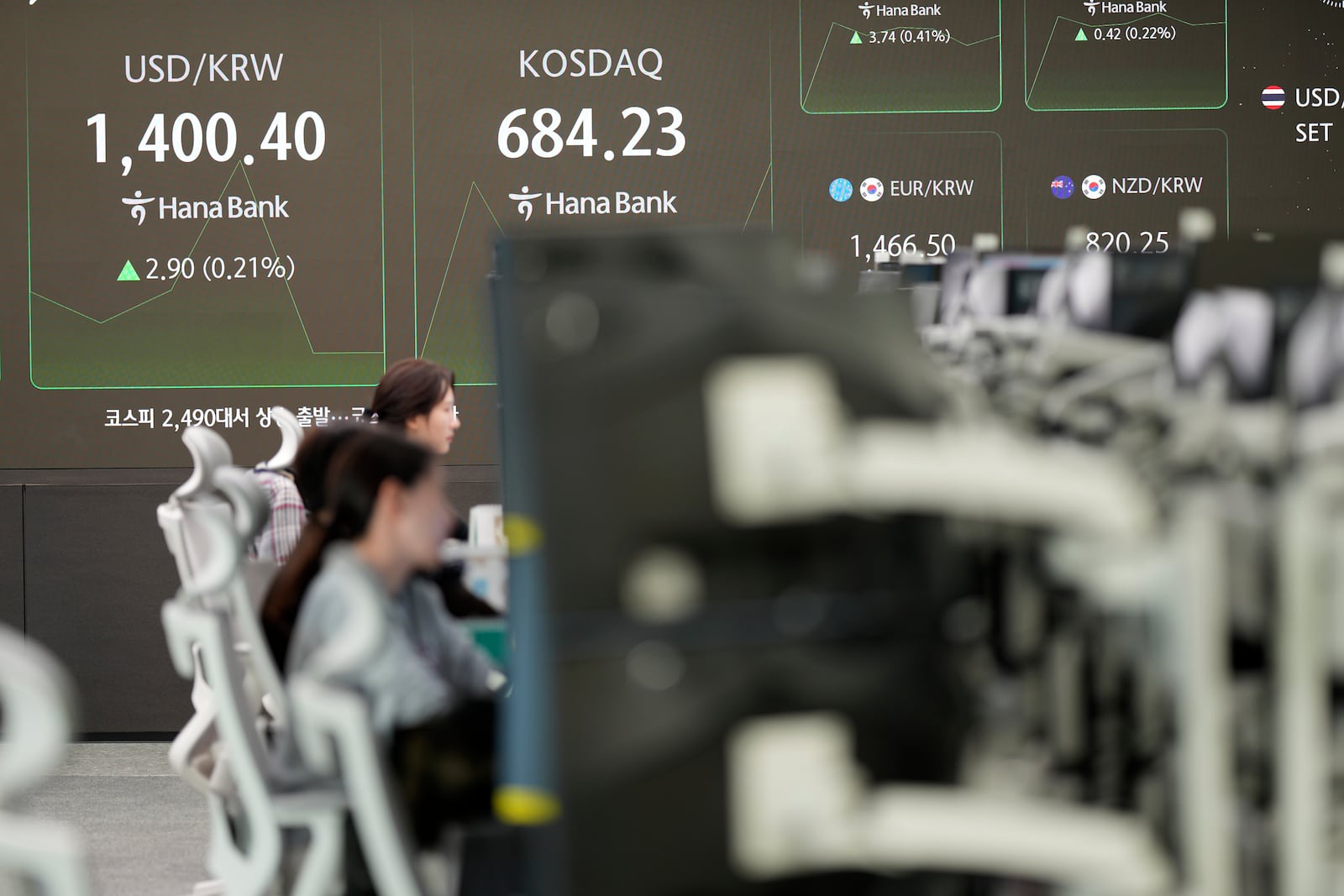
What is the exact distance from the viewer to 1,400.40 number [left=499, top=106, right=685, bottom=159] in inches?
204

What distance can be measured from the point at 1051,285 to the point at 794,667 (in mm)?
772

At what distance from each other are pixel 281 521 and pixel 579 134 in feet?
6.98

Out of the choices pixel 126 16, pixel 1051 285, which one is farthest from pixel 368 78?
pixel 1051 285

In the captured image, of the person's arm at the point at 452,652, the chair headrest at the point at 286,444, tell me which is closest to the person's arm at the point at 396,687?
the person's arm at the point at 452,652

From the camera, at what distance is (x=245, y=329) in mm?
5199

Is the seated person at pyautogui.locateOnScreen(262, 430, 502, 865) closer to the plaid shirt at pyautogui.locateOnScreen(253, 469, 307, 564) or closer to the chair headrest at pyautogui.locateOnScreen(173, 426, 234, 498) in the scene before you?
the chair headrest at pyautogui.locateOnScreen(173, 426, 234, 498)

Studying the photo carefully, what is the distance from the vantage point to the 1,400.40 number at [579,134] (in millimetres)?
5176

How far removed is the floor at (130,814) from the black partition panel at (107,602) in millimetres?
171

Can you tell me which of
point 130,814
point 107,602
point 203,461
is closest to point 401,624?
point 203,461

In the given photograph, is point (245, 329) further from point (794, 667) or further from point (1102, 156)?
point (794, 667)

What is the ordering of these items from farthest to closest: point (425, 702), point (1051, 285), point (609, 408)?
point (425, 702), point (1051, 285), point (609, 408)

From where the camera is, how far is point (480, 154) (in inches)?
204

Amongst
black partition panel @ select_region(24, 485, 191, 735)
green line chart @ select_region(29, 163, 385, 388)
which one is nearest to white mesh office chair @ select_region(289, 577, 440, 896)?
green line chart @ select_region(29, 163, 385, 388)

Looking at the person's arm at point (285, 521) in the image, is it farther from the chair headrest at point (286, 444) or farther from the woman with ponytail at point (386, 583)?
the woman with ponytail at point (386, 583)
